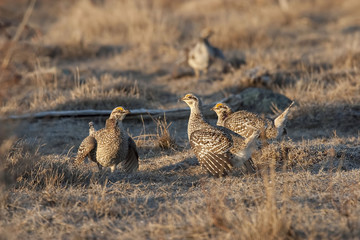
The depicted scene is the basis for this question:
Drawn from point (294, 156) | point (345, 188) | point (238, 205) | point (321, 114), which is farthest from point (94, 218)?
point (321, 114)

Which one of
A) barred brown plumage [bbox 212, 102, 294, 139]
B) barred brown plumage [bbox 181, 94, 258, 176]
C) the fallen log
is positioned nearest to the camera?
barred brown plumage [bbox 181, 94, 258, 176]

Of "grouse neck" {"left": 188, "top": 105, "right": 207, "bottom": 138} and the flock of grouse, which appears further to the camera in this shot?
"grouse neck" {"left": 188, "top": 105, "right": 207, "bottom": 138}

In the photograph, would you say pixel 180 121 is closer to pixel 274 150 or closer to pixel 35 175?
pixel 274 150

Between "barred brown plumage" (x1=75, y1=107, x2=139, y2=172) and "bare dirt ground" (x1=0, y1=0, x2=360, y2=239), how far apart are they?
0.20 m

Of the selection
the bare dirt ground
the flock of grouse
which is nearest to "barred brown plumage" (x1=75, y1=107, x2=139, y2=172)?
the flock of grouse

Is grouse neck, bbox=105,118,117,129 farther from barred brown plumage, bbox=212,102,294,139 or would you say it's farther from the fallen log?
the fallen log

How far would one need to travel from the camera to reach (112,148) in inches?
249

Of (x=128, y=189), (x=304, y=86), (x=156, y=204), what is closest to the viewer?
(x=156, y=204)

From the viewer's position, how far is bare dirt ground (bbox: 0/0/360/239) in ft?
14.3

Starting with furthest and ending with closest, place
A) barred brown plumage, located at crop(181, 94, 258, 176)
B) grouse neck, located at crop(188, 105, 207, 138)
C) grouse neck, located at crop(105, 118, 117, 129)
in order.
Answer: grouse neck, located at crop(188, 105, 207, 138)
grouse neck, located at crop(105, 118, 117, 129)
barred brown plumage, located at crop(181, 94, 258, 176)

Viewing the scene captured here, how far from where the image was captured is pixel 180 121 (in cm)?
927

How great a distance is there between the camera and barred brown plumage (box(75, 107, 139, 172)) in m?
6.36

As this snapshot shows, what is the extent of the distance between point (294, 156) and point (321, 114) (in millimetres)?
2769

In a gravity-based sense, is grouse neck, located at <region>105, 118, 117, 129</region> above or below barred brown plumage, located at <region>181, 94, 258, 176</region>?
above
